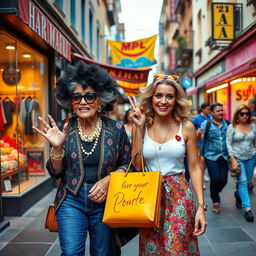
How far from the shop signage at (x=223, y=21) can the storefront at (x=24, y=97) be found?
20.3 feet

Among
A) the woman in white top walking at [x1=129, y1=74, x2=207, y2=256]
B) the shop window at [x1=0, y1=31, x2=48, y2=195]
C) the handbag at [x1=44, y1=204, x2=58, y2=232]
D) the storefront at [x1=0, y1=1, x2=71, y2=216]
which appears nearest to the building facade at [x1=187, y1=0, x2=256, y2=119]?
the storefront at [x1=0, y1=1, x2=71, y2=216]

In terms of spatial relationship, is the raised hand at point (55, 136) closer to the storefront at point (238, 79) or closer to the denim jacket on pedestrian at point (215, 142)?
the denim jacket on pedestrian at point (215, 142)

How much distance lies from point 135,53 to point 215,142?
24.3ft

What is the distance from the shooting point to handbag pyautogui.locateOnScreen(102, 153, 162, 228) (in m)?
2.07

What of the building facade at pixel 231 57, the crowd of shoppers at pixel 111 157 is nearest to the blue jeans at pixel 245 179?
the crowd of shoppers at pixel 111 157

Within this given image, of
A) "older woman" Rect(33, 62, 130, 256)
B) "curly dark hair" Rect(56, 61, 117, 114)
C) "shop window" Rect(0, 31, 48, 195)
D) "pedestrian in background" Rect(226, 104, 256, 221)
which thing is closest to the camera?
"older woman" Rect(33, 62, 130, 256)

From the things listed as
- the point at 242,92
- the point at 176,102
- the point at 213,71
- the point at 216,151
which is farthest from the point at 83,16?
the point at 176,102

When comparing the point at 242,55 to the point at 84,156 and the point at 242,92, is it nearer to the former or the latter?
the point at 242,92

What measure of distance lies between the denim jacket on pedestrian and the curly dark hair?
3131mm

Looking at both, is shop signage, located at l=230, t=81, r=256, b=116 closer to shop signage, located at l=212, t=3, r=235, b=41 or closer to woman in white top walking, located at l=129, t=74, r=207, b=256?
shop signage, located at l=212, t=3, r=235, b=41

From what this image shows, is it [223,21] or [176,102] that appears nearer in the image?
[176,102]

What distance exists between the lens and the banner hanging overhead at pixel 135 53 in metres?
12.0

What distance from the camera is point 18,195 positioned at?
215 inches

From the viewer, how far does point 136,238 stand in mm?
4453
